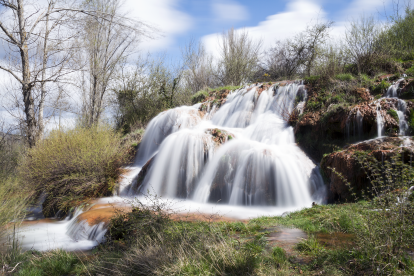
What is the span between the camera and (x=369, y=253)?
3.02 metres

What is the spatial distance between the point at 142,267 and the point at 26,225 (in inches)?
213

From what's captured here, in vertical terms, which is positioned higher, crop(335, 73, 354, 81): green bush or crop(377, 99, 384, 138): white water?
crop(335, 73, 354, 81): green bush

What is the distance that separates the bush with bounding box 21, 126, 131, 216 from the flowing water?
3.19 feet

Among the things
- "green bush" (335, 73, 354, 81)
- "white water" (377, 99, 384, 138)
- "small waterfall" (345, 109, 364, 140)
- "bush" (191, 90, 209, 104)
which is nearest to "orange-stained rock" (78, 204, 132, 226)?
"small waterfall" (345, 109, 364, 140)

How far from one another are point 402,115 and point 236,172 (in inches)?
197

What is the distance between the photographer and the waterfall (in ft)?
26.9

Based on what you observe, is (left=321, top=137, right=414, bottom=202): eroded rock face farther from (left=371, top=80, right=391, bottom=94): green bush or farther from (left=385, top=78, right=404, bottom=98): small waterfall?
(left=371, top=80, right=391, bottom=94): green bush

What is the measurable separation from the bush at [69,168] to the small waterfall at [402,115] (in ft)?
29.5

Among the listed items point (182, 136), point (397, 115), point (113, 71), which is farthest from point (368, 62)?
point (113, 71)

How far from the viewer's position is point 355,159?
22.0ft

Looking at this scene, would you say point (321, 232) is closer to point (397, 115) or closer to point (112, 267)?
point (112, 267)

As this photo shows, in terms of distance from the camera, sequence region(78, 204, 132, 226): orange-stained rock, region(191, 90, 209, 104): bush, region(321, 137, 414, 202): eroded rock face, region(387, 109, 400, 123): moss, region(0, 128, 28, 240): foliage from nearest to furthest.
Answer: region(321, 137, 414, 202): eroded rock face
region(78, 204, 132, 226): orange-stained rock
region(0, 128, 28, 240): foliage
region(387, 109, 400, 123): moss
region(191, 90, 209, 104): bush

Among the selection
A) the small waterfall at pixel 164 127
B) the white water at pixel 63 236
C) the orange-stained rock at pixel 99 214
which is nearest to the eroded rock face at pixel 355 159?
the orange-stained rock at pixel 99 214

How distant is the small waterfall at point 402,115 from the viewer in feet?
25.0
